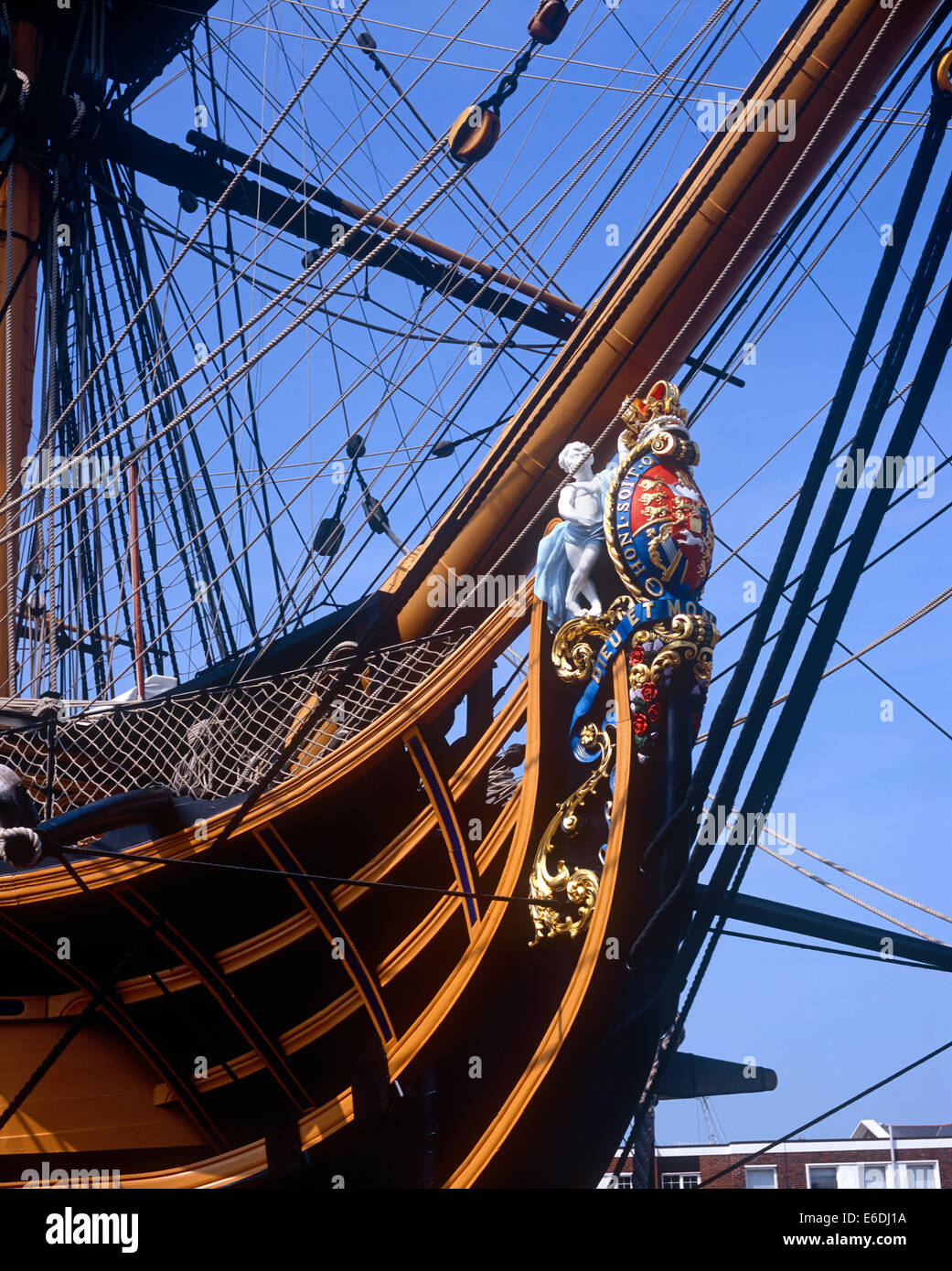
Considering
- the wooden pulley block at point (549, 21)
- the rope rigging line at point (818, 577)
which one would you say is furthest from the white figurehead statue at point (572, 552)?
the wooden pulley block at point (549, 21)

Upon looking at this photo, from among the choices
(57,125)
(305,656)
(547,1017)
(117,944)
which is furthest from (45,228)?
(547,1017)

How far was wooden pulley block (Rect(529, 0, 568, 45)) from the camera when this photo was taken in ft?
16.3

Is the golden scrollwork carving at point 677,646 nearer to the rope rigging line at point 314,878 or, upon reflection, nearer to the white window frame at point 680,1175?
the rope rigging line at point 314,878

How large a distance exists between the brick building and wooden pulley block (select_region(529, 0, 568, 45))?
5.13 metres

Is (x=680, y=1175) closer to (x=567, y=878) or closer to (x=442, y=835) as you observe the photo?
(x=442, y=835)

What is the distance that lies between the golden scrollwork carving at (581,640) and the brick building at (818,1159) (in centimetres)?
416

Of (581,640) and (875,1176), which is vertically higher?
(581,640)

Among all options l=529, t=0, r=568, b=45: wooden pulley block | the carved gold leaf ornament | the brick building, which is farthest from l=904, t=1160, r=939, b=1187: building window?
l=529, t=0, r=568, b=45: wooden pulley block

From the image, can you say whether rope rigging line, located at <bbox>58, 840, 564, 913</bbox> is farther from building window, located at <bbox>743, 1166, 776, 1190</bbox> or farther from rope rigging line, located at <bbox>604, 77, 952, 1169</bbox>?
building window, located at <bbox>743, 1166, 776, 1190</bbox>

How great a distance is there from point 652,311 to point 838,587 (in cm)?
99

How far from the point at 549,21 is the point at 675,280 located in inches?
56.0

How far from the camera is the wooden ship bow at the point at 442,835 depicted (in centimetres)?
368

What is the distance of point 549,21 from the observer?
16.4ft

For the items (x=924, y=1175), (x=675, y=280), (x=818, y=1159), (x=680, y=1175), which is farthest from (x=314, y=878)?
(x=680, y=1175)
